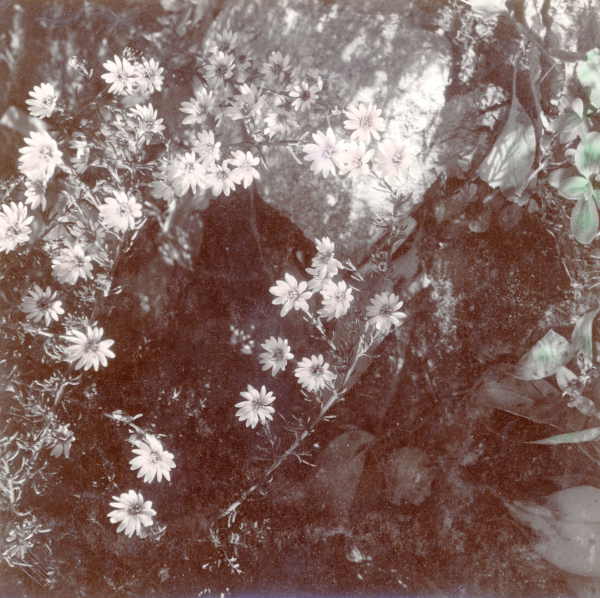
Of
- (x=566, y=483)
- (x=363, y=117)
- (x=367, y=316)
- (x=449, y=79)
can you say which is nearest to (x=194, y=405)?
(x=367, y=316)

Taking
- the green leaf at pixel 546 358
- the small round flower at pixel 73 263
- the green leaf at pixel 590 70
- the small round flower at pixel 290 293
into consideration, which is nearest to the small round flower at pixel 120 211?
the small round flower at pixel 73 263

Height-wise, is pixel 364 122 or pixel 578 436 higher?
pixel 364 122

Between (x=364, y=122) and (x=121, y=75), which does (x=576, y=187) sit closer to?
(x=364, y=122)

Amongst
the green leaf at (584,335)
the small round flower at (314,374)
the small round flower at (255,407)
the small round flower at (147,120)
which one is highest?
the small round flower at (147,120)

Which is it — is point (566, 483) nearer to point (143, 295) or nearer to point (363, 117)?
point (363, 117)

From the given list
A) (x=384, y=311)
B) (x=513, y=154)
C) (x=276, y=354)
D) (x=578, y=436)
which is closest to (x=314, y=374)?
(x=276, y=354)

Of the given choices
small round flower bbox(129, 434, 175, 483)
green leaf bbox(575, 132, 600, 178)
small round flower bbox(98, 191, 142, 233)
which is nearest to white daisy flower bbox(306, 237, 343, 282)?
small round flower bbox(98, 191, 142, 233)

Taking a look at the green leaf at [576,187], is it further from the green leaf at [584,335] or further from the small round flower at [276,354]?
the small round flower at [276,354]
